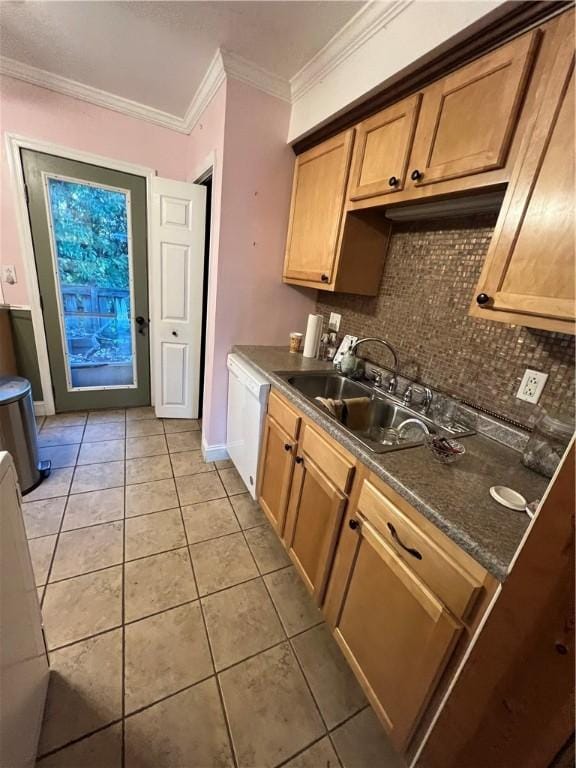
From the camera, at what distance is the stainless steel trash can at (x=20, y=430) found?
181cm

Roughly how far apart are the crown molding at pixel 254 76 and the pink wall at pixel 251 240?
3 centimetres

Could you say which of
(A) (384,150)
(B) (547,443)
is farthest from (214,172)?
(B) (547,443)

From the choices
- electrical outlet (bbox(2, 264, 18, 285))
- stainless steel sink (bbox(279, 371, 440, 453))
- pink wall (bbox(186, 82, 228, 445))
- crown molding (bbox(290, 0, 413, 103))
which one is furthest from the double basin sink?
electrical outlet (bbox(2, 264, 18, 285))

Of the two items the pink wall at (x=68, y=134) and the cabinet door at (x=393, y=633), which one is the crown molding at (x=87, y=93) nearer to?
the pink wall at (x=68, y=134)

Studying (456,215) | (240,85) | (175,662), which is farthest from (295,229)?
(175,662)

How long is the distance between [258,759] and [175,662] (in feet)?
1.38

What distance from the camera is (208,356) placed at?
7.59 ft

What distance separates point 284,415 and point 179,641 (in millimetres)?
1042

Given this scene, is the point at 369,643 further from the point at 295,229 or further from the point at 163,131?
the point at 163,131

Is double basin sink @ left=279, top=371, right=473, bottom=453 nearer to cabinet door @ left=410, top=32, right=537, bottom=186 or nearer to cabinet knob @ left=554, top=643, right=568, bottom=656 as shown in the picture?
cabinet knob @ left=554, top=643, right=568, bottom=656

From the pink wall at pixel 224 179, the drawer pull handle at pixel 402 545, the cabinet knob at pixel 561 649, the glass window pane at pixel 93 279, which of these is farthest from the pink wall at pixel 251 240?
the cabinet knob at pixel 561 649

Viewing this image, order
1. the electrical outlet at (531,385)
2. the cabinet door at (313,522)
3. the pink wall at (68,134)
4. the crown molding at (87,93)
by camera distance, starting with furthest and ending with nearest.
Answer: the pink wall at (68,134) → the crown molding at (87,93) → the cabinet door at (313,522) → the electrical outlet at (531,385)

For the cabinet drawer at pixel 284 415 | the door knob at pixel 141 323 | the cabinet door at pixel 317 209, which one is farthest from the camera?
the door knob at pixel 141 323

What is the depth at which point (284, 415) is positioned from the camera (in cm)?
158
